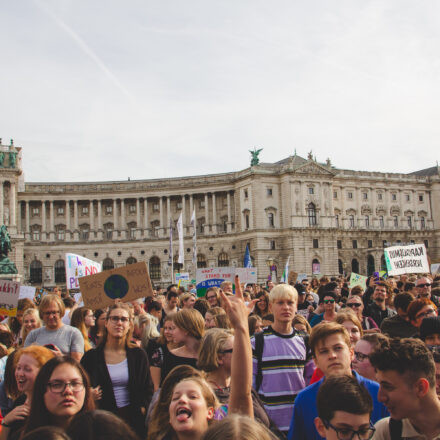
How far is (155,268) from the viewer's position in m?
75.8

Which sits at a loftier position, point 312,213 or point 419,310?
point 312,213

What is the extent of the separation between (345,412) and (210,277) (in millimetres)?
17632

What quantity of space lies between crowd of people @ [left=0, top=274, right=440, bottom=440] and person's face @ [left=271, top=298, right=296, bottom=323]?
0.04ft

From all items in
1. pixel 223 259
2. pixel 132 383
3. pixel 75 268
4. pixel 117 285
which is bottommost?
pixel 132 383

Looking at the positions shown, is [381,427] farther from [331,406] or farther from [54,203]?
[54,203]

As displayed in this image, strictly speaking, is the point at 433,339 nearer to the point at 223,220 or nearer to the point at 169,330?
the point at 169,330

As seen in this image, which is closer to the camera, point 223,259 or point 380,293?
point 380,293

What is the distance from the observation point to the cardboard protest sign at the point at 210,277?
819 inches

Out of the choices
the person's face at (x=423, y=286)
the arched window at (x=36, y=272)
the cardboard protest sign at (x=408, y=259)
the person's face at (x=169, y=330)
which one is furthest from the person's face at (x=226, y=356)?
the arched window at (x=36, y=272)

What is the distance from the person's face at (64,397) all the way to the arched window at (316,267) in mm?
68055

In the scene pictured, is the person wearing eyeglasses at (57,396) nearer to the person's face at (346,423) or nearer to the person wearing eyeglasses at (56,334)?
the person's face at (346,423)

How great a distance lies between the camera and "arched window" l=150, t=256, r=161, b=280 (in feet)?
248

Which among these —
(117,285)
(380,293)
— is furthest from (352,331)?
(117,285)

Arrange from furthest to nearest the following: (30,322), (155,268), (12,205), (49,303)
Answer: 1. (155,268)
2. (12,205)
3. (30,322)
4. (49,303)
